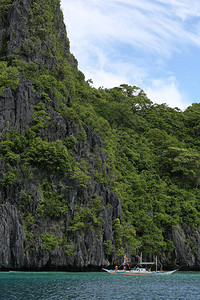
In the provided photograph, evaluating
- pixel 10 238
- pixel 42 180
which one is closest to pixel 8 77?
pixel 42 180

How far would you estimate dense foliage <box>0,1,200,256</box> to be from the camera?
1695 inches

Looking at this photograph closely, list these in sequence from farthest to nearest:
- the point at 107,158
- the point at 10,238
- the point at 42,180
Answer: the point at 107,158
the point at 42,180
the point at 10,238

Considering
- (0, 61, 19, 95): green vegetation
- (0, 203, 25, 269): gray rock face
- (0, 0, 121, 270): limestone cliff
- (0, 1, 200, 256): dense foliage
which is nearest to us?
(0, 203, 25, 269): gray rock face

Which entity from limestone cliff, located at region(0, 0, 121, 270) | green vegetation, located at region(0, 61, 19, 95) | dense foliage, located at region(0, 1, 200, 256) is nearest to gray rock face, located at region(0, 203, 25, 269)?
limestone cliff, located at region(0, 0, 121, 270)

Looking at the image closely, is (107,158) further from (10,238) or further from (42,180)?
(10,238)

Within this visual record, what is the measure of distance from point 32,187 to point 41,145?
5181 mm

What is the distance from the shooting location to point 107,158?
5825 cm

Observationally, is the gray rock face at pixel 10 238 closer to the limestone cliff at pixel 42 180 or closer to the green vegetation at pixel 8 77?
the limestone cliff at pixel 42 180

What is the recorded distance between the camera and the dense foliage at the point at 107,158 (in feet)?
141

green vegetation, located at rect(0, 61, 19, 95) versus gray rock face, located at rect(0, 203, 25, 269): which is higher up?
green vegetation, located at rect(0, 61, 19, 95)

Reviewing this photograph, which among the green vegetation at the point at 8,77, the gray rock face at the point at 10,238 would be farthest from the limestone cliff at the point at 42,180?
the green vegetation at the point at 8,77

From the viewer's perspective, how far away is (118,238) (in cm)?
4825

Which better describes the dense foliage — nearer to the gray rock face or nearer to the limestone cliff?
the limestone cliff

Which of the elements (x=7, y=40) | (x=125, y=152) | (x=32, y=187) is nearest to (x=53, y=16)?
(x=7, y=40)
